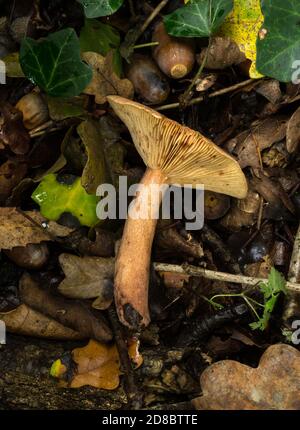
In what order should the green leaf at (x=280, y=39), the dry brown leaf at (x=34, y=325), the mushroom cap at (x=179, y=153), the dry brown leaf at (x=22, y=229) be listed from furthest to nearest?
the dry brown leaf at (x=22, y=229) → the dry brown leaf at (x=34, y=325) → the green leaf at (x=280, y=39) → the mushroom cap at (x=179, y=153)

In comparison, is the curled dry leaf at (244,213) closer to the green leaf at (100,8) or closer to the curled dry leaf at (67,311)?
the curled dry leaf at (67,311)

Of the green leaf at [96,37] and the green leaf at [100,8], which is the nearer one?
the green leaf at [100,8]

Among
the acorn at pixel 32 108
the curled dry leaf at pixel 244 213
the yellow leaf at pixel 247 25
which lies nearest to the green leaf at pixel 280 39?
the yellow leaf at pixel 247 25

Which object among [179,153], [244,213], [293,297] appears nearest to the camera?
[179,153]

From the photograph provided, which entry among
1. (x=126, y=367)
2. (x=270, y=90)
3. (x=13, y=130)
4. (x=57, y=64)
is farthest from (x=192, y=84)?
(x=126, y=367)

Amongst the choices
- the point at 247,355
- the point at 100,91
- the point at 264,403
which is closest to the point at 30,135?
the point at 100,91

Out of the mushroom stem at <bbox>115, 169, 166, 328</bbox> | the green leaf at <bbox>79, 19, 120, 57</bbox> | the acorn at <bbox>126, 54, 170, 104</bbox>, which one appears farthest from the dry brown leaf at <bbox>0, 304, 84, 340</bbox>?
the green leaf at <bbox>79, 19, 120, 57</bbox>

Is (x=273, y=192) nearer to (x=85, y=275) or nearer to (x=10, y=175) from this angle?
(x=85, y=275)
